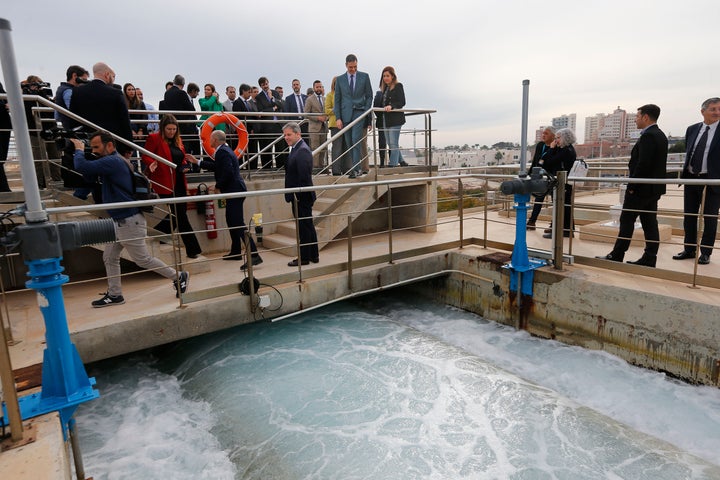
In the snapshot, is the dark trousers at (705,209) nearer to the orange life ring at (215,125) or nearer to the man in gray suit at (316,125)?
the man in gray suit at (316,125)

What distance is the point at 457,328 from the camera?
597 cm

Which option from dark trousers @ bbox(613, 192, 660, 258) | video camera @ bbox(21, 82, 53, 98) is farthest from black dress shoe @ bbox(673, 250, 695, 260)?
video camera @ bbox(21, 82, 53, 98)

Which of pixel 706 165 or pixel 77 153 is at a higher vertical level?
pixel 77 153

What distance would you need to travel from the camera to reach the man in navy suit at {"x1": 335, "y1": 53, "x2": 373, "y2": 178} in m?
7.75

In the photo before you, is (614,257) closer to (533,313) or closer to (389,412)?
(533,313)

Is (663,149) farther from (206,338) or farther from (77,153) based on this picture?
(77,153)

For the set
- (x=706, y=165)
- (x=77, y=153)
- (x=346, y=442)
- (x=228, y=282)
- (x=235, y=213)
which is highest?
(x=77, y=153)

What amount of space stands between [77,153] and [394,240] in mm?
4566

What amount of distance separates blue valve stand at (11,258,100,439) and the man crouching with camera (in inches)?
62.9

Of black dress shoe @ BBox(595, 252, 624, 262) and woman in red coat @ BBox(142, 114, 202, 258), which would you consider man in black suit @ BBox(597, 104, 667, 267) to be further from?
woman in red coat @ BBox(142, 114, 202, 258)

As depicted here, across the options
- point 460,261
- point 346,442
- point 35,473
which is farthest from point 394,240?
point 35,473

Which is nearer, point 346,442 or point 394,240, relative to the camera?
point 346,442

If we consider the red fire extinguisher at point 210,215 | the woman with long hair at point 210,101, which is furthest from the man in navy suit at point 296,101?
the red fire extinguisher at point 210,215

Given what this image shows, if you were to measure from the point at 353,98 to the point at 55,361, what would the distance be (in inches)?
245
